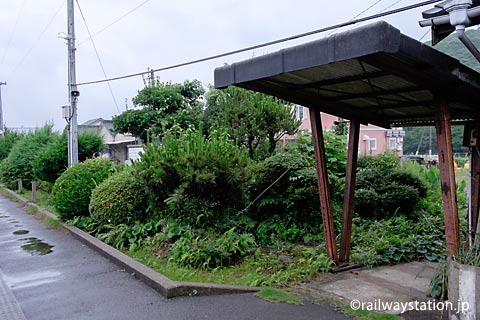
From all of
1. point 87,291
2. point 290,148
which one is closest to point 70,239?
point 87,291

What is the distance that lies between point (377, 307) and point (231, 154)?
3884mm

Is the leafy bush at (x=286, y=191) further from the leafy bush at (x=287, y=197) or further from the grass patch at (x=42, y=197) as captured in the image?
the grass patch at (x=42, y=197)

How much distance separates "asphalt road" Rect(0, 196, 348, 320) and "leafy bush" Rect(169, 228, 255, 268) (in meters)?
0.77

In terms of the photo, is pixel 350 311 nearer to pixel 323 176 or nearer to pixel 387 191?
pixel 323 176

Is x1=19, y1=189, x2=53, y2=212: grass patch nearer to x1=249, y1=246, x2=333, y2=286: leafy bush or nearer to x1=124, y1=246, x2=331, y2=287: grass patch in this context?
x1=124, y1=246, x2=331, y2=287: grass patch

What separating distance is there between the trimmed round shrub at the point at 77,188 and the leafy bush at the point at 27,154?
31.7 feet

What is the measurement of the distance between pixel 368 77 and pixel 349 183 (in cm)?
185

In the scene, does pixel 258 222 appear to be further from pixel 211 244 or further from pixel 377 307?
pixel 377 307

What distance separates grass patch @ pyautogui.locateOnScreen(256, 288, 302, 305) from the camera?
4.75 m

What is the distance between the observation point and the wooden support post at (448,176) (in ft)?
14.0

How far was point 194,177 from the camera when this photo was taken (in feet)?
23.3

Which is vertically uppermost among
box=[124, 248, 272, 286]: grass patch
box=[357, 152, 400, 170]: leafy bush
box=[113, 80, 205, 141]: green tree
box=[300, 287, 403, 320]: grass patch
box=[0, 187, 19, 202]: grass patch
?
box=[113, 80, 205, 141]: green tree

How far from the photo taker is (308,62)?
4051 mm

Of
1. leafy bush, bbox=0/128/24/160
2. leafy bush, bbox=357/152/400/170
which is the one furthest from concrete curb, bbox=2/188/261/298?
leafy bush, bbox=0/128/24/160
